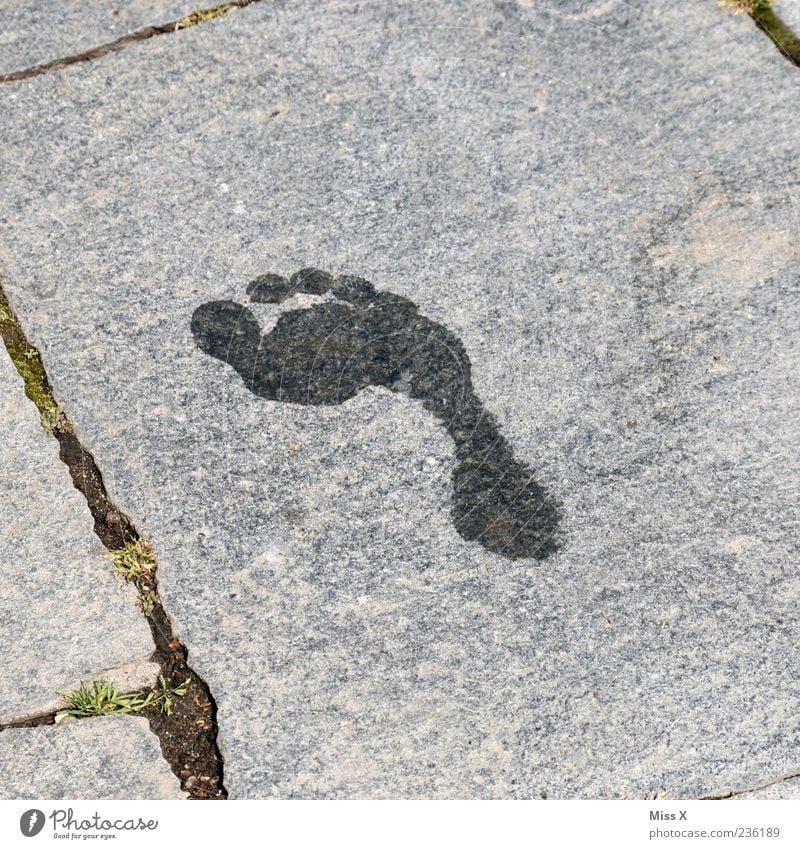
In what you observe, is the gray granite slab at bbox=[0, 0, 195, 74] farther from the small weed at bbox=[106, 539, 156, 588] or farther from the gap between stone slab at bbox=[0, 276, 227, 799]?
the small weed at bbox=[106, 539, 156, 588]

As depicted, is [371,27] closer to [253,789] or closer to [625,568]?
[625,568]

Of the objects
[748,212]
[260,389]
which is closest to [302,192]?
[260,389]

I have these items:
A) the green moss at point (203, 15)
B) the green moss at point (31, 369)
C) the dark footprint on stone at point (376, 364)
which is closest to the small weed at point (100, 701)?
the green moss at point (31, 369)

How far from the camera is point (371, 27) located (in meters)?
2.54

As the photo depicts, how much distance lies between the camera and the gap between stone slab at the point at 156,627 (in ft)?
5.91

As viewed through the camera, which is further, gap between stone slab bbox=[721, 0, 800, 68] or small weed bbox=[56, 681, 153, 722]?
gap between stone slab bbox=[721, 0, 800, 68]

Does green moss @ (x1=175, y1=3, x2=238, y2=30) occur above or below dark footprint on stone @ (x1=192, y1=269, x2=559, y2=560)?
above

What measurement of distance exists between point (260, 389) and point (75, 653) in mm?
660

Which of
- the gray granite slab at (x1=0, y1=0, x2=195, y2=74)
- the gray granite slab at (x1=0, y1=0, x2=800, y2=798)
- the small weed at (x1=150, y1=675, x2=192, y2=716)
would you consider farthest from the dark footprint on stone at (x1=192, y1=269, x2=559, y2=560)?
the gray granite slab at (x1=0, y1=0, x2=195, y2=74)

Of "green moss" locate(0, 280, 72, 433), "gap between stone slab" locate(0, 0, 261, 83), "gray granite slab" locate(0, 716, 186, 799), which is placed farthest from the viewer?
"gap between stone slab" locate(0, 0, 261, 83)

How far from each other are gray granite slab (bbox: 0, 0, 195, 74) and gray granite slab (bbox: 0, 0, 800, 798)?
0.09m

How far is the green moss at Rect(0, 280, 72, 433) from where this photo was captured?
206 cm

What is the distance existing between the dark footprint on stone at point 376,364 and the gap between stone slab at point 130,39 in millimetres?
832

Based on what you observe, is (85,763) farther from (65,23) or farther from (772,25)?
(772,25)
